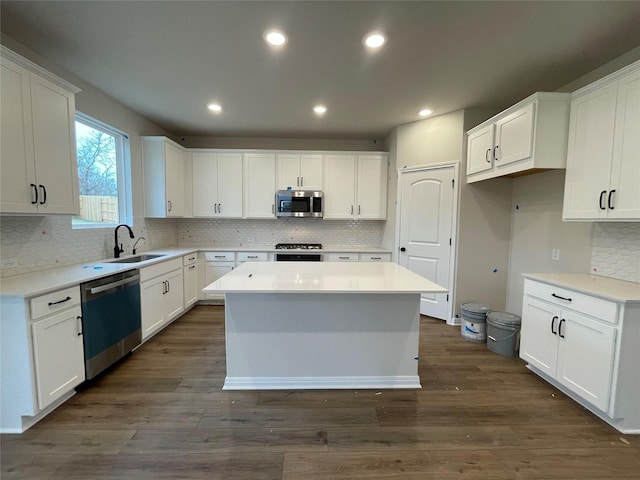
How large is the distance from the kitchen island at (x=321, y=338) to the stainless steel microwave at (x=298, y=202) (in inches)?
90.6

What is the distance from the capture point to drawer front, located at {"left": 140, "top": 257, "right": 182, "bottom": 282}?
292cm

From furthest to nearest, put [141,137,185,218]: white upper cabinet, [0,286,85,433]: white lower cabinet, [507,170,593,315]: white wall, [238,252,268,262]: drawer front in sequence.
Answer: [238,252,268,262]: drawer front, [141,137,185,218]: white upper cabinet, [507,170,593,315]: white wall, [0,286,85,433]: white lower cabinet

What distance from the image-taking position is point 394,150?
14.0 feet

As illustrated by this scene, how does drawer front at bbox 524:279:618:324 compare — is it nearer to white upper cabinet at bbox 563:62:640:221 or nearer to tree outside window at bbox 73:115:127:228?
white upper cabinet at bbox 563:62:640:221

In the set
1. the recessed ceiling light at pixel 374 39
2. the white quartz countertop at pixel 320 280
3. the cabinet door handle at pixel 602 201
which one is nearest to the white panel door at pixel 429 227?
the white quartz countertop at pixel 320 280

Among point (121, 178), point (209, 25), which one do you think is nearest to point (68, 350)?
point (121, 178)

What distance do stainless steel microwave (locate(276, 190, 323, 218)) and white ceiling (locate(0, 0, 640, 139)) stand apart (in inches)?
56.5

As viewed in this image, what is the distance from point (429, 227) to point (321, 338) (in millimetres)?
2399

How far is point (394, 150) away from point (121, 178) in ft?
12.8

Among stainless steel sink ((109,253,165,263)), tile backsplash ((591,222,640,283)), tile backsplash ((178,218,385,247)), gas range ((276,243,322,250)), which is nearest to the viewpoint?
tile backsplash ((591,222,640,283))

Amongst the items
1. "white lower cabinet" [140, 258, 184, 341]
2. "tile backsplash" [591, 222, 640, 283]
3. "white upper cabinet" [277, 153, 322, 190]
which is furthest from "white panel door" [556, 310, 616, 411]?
"white lower cabinet" [140, 258, 184, 341]

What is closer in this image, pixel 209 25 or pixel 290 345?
pixel 209 25

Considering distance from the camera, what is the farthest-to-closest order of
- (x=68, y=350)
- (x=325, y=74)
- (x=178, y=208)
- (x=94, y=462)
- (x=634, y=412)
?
(x=178, y=208), (x=325, y=74), (x=68, y=350), (x=634, y=412), (x=94, y=462)

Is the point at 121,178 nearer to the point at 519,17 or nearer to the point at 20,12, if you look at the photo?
the point at 20,12
